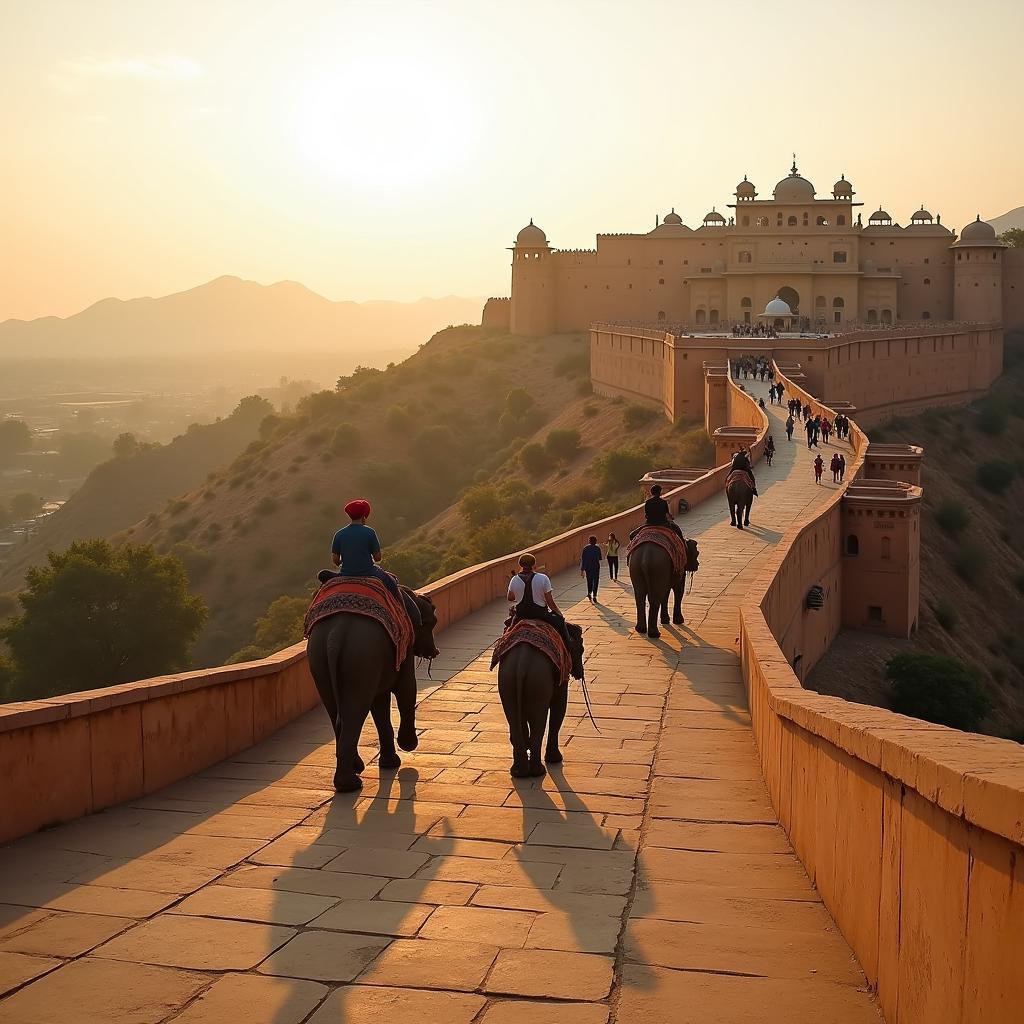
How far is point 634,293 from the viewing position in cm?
6888

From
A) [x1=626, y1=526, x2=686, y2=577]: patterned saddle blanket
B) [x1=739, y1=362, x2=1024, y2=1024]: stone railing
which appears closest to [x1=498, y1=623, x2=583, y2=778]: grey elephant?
[x1=739, y1=362, x2=1024, y2=1024]: stone railing

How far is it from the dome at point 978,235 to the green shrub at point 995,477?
66.9 ft

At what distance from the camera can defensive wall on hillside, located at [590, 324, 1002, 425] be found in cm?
4353

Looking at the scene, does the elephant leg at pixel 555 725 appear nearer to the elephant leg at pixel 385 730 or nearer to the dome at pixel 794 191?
the elephant leg at pixel 385 730

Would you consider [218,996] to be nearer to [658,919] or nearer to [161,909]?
[161,909]

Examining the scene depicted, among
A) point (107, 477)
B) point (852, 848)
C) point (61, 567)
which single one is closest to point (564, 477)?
point (61, 567)

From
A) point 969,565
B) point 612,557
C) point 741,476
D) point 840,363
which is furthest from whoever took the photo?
point 840,363

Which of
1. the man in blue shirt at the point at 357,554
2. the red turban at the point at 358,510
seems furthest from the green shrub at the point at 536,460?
the man in blue shirt at the point at 357,554

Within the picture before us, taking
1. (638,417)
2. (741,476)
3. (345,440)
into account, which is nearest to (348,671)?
(741,476)

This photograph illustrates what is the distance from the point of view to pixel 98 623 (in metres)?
34.8

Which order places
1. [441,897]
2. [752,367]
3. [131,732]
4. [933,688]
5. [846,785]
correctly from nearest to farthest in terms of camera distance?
[846,785], [441,897], [131,732], [933,688], [752,367]

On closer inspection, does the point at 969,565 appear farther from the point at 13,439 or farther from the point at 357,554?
the point at 13,439

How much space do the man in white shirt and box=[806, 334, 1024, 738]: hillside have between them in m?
12.7

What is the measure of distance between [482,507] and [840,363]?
1284 cm
